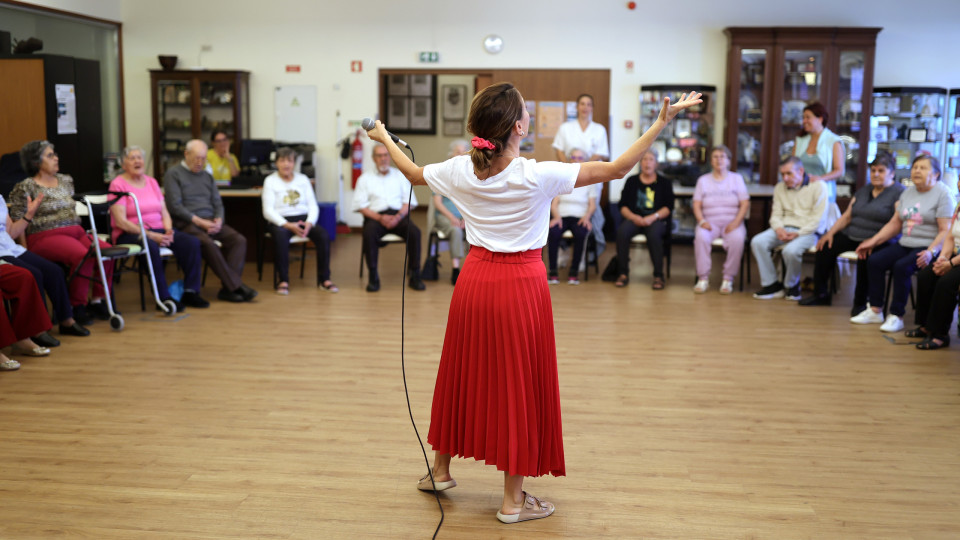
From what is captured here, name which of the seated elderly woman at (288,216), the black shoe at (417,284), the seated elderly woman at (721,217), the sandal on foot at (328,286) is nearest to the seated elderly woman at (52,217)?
the seated elderly woman at (288,216)

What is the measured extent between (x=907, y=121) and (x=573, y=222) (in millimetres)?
4440

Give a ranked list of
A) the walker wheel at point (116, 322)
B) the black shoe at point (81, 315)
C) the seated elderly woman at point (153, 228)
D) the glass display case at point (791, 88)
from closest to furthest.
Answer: the walker wheel at point (116, 322)
the black shoe at point (81, 315)
the seated elderly woman at point (153, 228)
the glass display case at point (791, 88)

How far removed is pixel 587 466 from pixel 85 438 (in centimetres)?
219

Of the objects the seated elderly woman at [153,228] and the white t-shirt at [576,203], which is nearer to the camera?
the seated elderly woman at [153,228]

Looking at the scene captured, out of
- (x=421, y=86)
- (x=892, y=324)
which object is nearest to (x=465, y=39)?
(x=421, y=86)

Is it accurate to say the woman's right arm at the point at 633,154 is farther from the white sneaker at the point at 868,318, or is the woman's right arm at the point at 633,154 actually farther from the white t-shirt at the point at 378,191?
the white t-shirt at the point at 378,191

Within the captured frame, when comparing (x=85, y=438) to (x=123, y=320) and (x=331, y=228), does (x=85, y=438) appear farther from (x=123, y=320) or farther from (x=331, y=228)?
(x=331, y=228)

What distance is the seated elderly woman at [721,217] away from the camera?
296 inches

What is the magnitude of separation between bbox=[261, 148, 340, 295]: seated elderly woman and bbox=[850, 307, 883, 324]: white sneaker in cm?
407

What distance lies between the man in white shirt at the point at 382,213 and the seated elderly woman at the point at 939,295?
3.80m

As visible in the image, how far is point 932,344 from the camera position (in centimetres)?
558

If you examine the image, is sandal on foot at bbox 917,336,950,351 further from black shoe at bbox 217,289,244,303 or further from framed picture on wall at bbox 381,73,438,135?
framed picture on wall at bbox 381,73,438,135

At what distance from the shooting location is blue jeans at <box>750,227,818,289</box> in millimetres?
7113

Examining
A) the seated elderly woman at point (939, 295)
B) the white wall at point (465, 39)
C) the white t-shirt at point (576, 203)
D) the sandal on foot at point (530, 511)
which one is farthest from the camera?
the white wall at point (465, 39)
